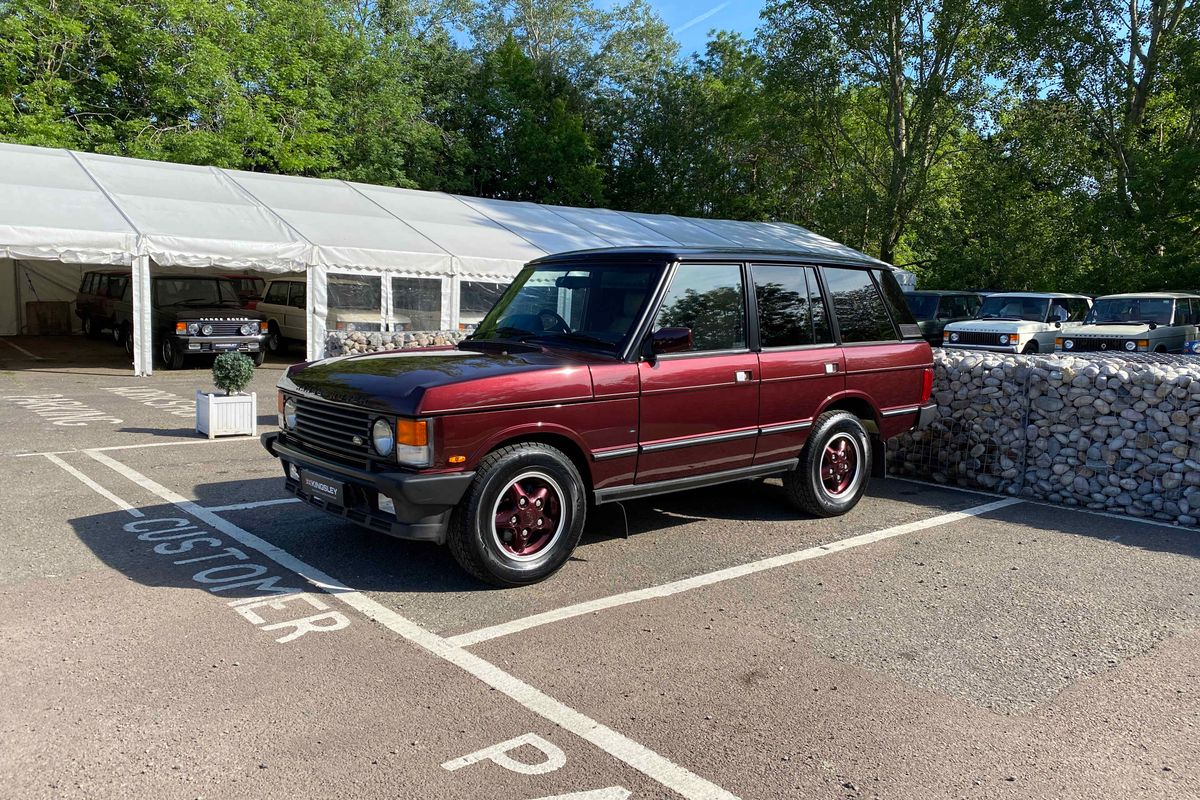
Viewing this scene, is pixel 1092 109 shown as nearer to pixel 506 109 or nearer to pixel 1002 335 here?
pixel 1002 335

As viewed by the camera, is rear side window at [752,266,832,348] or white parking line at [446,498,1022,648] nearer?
white parking line at [446,498,1022,648]

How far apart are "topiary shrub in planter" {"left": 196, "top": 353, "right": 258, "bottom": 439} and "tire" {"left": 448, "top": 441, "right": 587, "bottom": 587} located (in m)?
5.97

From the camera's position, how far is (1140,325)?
16.3 meters

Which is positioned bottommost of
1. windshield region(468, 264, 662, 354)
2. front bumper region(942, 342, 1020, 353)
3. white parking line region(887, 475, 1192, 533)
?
white parking line region(887, 475, 1192, 533)

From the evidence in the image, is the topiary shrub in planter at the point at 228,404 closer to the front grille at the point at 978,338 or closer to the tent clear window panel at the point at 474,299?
the tent clear window panel at the point at 474,299

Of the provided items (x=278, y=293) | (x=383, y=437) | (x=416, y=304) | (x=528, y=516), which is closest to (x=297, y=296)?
(x=278, y=293)

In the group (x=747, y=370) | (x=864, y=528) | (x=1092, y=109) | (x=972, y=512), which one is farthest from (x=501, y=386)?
(x=1092, y=109)

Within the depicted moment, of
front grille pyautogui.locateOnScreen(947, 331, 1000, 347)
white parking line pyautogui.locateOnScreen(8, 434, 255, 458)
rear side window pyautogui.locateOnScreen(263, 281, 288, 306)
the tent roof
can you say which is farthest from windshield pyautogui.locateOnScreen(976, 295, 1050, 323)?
rear side window pyautogui.locateOnScreen(263, 281, 288, 306)

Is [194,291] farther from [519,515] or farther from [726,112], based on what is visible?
[726,112]

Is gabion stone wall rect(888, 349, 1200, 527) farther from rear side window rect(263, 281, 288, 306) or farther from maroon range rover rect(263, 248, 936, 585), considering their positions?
rear side window rect(263, 281, 288, 306)

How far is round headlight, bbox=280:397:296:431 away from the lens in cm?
545

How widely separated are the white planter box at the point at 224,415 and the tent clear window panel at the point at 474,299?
8743 mm

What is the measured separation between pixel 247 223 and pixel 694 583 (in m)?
14.7

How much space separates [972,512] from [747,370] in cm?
269
